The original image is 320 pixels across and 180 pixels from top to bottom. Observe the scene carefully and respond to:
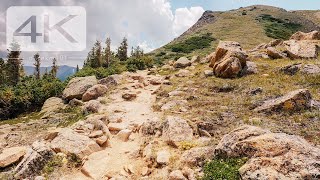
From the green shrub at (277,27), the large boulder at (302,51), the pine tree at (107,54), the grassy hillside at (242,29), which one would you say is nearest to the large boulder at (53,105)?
the large boulder at (302,51)

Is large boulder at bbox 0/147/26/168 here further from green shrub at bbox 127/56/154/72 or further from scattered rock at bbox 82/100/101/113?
green shrub at bbox 127/56/154/72

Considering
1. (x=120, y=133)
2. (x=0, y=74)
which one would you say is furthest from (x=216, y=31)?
(x=120, y=133)

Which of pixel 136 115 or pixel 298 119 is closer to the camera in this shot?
pixel 298 119

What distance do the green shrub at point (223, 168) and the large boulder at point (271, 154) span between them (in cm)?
27

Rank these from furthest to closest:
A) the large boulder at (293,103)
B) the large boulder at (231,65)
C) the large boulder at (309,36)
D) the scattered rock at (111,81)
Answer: the large boulder at (309,36)
the scattered rock at (111,81)
the large boulder at (231,65)
the large boulder at (293,103)

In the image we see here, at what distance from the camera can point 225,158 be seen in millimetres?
12477

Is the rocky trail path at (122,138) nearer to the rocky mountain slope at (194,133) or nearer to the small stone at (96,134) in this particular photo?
the rocky mountain slope at (194,133)

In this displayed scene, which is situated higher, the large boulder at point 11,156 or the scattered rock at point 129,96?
the scattered rock at point 129,96

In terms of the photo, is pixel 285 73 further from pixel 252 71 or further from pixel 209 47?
pixel 209 47

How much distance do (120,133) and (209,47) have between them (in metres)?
67.3

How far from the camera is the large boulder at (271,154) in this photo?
404 inches

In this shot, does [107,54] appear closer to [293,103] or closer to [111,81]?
[111,81]

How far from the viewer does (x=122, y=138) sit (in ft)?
61.2

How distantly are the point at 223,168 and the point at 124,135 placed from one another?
835 centimetres
